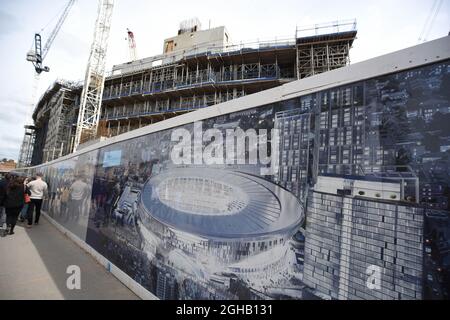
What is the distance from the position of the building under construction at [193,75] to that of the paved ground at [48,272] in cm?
1730

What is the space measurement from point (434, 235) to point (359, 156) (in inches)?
24.1

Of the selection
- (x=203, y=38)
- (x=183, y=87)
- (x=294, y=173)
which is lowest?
(x=294, y=173)

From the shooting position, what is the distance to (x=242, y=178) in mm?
2613

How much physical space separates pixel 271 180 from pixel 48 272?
4801 millimetres

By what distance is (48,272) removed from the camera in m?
4.66

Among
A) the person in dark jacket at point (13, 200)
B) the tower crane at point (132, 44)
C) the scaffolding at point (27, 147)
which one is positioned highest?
the tower crane at point (132, 44)

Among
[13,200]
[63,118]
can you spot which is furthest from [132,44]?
[13,200]

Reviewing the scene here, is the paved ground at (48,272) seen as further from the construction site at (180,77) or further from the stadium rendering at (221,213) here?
the construction site at (180,77)

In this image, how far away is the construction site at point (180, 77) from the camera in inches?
941

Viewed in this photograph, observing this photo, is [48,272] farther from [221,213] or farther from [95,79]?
[95,79]

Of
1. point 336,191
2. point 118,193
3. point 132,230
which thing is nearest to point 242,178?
point 336,191

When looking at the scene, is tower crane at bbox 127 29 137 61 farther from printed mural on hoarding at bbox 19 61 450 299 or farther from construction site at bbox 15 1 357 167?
printed mural on hoarding at bbox 19 61 450 299

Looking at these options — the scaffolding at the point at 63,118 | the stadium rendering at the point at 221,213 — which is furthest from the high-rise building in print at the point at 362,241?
the scaffolding at the point at 63,118

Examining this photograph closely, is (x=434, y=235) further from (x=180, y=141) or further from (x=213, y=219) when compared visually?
(x=180, y=141)
